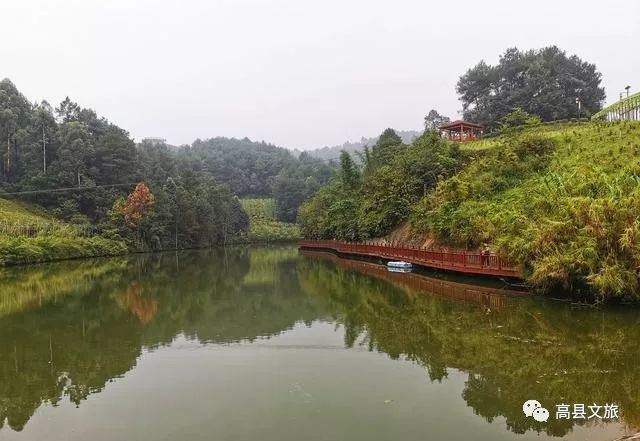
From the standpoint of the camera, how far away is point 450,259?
24188 mm

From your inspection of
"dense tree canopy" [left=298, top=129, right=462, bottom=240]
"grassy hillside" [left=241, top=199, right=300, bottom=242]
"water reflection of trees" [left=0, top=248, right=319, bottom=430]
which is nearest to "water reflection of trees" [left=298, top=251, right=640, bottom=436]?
"water reflection of trees" [left=0, top=248, right=319, bottom=430]

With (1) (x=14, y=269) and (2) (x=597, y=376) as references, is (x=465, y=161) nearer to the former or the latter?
(2) (x=597, y=376)

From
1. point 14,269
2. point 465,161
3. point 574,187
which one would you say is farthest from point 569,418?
point 14,269

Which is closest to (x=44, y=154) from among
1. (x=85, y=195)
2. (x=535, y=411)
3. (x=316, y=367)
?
(x=85, y=195)

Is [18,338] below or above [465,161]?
below

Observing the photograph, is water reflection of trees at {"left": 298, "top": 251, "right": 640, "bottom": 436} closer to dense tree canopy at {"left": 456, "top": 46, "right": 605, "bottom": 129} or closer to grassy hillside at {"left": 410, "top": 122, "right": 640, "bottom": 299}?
grassy hillside at {"left": 410, "top": 122, "right": 640, "bottom": 299}

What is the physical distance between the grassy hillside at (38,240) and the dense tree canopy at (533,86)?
4233 cm

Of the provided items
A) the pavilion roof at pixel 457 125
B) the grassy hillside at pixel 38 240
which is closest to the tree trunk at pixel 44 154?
the grassy hillside at pixel 38 240

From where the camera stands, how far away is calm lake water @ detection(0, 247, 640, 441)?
25.3 ft

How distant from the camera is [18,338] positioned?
14109 millimetres

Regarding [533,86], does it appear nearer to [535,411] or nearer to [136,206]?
[136,206]

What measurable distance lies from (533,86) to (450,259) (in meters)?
37.8

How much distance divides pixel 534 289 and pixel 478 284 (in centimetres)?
331

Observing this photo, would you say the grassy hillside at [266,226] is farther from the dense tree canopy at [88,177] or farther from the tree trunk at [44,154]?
the tree trunk at [44,154]
